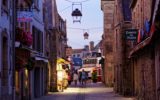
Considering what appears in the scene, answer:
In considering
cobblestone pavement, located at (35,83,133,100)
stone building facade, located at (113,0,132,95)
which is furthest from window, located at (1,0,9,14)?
stone building facade, located at (113,0,132,95)

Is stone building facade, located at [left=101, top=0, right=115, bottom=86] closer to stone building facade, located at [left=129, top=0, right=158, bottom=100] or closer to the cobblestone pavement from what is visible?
Answer: the cobblestone pavement

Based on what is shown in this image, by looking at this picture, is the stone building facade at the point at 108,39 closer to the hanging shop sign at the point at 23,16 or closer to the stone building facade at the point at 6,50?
the hanging shop sign at the point at 23,16

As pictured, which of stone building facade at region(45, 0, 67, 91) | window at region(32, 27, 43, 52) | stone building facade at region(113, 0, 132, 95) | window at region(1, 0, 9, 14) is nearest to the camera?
window at region(1, 0, 9, 14)

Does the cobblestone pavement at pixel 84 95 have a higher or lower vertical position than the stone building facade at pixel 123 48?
lower

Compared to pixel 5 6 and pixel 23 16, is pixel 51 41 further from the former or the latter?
pixel 5 6

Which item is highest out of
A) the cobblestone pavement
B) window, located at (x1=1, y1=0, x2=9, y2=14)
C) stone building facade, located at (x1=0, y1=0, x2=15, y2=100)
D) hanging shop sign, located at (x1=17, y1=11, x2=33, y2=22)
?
window, located at (x1=1, y1=0, x2=9, y2=14)

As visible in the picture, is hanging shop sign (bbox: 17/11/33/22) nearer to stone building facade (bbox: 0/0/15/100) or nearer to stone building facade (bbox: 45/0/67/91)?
stone building facade (bbox: 0/0/15/100)

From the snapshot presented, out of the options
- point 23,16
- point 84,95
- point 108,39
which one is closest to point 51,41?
point 84,95

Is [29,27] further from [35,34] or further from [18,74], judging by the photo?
[18,74]

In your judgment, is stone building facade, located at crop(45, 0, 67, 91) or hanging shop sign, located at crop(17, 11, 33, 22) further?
stone building facade, located at crop(45, 0, 67, 91)

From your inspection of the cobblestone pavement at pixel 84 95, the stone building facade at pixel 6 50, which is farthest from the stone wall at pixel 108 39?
the stone building facade at pixel 6 50

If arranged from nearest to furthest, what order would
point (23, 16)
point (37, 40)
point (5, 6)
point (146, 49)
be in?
point (5, 6)
point (23, 16)
point (146, 49)
point (37, 40)

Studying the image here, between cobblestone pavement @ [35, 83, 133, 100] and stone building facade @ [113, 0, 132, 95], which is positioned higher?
stone building facade @ [113, 0, 132, 95]

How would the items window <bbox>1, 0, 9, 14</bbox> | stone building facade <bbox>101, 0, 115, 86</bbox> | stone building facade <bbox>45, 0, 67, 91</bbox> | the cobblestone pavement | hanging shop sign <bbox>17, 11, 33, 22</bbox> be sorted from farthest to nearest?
stone building facade <bbox>101, 0, 115, 86</bbox> → stone building facade <bbox>45, 0, 67, 91</bbox> → the cobblestone pavement → hanging shop sign <bbox>17, 11, 33, 22</bbox> → window <bbox>1, 0, 9, 14</bbox>
